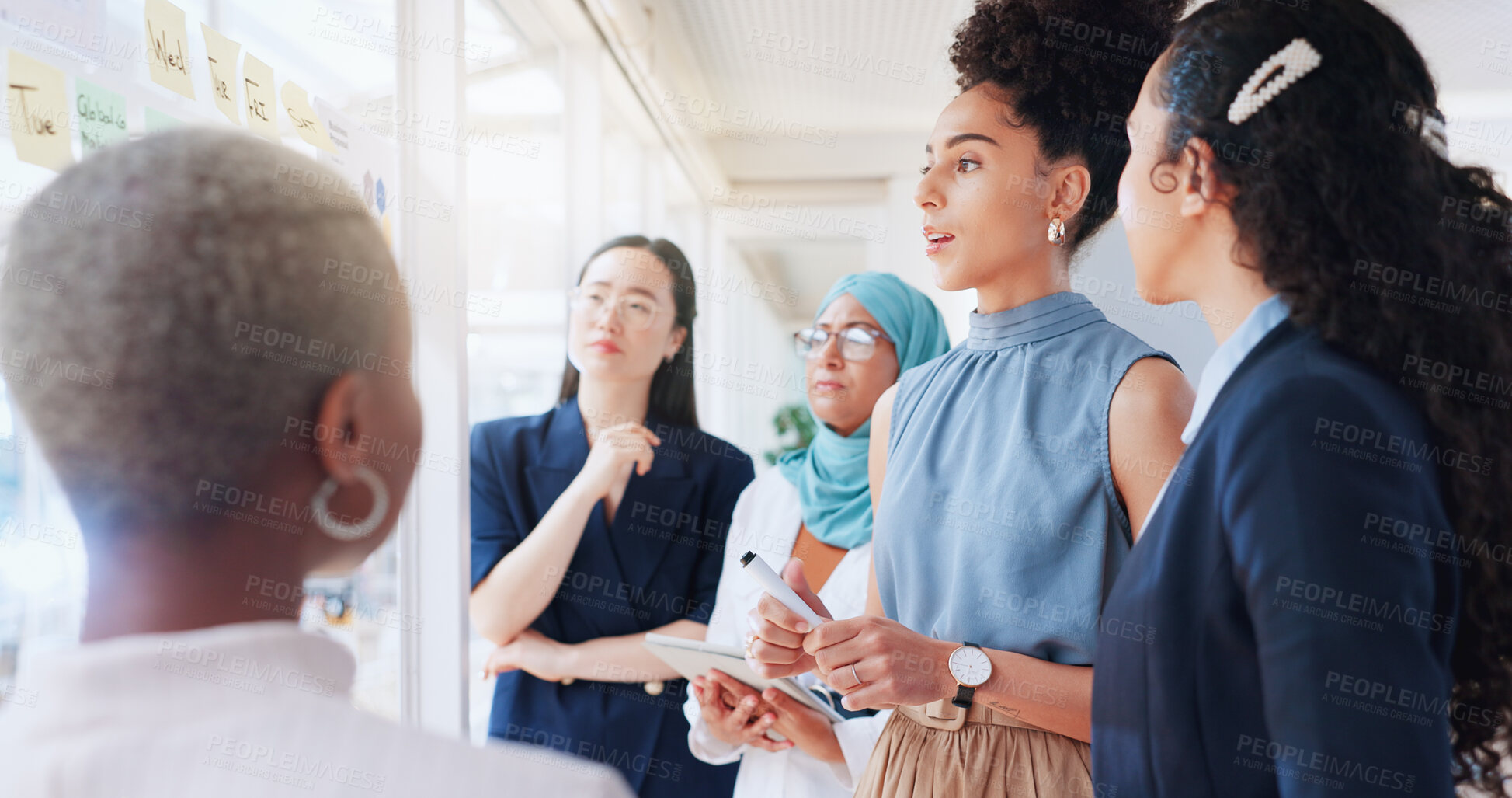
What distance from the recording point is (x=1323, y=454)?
751 mm

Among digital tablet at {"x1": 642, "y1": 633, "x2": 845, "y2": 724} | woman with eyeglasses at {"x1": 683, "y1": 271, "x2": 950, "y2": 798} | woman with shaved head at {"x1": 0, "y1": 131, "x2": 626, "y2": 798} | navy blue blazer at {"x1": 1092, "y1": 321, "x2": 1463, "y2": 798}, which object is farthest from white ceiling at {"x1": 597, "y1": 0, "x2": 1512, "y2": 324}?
woman with shaved head at {"x1": 0, "y1": 131, "x2": 626, "y2": 798}

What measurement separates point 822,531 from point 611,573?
51 cm

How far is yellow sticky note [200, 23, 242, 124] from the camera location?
1251 millimetres

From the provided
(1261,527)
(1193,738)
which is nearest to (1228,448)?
(1261,527)

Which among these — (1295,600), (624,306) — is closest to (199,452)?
(1295,600)

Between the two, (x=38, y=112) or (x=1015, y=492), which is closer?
(x=38, y=112)

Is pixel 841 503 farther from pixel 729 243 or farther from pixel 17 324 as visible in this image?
pixel 729 243

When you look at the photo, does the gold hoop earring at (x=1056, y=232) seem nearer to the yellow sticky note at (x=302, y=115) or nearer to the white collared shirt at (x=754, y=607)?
the white collared shirt at (x=754, y=607)

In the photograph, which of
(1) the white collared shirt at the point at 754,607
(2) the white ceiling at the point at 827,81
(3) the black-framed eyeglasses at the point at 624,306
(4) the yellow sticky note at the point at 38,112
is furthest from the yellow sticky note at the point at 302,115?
(2) the white ceiling at the point at 827,81

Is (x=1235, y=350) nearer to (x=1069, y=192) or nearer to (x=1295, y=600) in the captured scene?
(x=1295, y=600)

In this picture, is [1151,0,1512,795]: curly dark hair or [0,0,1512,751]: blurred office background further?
[0,0,1512,751]: blurred office background

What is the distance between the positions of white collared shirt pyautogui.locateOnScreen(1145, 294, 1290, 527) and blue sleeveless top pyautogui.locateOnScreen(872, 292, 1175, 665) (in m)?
0.22

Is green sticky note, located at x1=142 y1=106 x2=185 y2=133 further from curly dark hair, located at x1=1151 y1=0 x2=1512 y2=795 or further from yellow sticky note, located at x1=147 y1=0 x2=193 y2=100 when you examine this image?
curly dark hair, located at x1=1151 y1=0 x2=1512 y2=795

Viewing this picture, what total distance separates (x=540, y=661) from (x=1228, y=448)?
5.23ft
